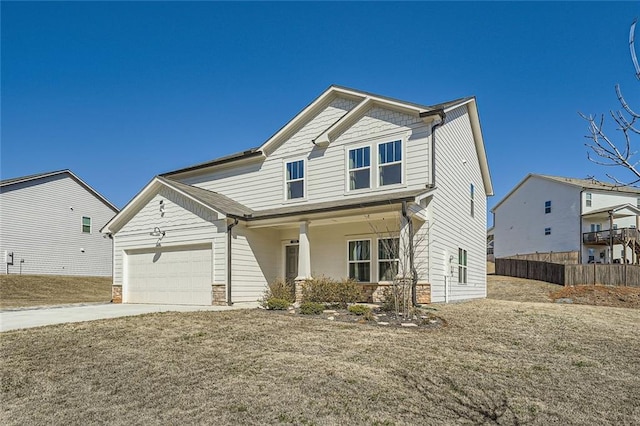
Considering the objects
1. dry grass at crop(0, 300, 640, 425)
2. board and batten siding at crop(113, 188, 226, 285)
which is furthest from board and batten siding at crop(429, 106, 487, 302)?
board and batten siding at crop(113, 188, 226, 285)

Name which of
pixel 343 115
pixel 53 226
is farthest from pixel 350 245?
pixel 53 226

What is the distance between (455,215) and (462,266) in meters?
2.40

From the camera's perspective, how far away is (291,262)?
17219 mm

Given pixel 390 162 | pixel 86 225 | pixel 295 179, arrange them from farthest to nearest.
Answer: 1. pixel 86 225
2. pixel 295 179
3. pixel 390 162

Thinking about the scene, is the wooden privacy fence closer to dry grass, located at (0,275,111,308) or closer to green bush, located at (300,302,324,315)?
green bush, located at (300,302,324,315)

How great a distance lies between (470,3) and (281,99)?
11.2m

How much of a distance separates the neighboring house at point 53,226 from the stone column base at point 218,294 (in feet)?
59.5

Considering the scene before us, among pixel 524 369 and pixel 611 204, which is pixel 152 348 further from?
pixel 611 204

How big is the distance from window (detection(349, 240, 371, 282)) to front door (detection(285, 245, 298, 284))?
2785mm

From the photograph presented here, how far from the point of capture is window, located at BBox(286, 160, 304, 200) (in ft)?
54.5

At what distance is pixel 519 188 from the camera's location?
3994 centimetres

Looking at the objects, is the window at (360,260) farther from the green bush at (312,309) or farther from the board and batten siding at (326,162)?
the green bush at (312,309)

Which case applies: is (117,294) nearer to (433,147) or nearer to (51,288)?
(51,288)

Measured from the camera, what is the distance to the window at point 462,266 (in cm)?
1684
